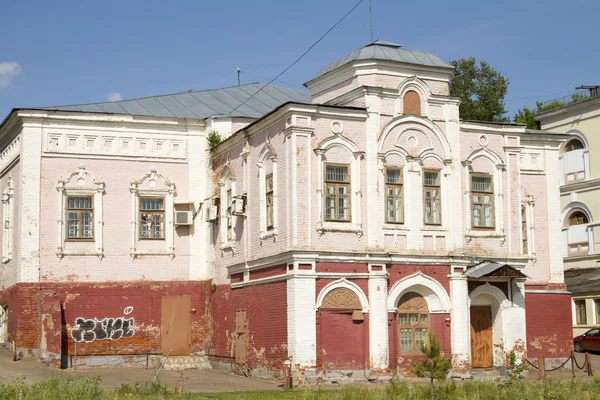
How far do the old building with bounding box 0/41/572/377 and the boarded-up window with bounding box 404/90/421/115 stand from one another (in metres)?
0.10

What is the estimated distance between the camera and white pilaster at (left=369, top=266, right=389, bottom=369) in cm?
2536

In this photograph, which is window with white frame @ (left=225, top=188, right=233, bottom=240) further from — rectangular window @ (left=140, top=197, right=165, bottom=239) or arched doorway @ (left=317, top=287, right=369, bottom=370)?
arched doorway @ (left=317, top=287, right=369, bottom=370)

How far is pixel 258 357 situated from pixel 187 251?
6.04 meters

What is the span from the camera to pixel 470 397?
18.3 m

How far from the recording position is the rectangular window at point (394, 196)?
26609mm

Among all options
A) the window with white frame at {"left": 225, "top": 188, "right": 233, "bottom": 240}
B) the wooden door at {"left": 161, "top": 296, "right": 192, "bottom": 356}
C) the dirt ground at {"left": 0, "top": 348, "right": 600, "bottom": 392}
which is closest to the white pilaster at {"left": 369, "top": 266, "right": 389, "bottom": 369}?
the dirt ground at {"left": 0, "top": 348, "right": 600, "bottom": 392}

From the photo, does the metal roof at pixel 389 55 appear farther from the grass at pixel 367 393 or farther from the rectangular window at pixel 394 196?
the grass at pixel 367 393

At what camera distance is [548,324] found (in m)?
31.8

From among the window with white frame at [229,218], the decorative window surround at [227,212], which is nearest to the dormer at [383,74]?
the decorative window surround at [227,212]

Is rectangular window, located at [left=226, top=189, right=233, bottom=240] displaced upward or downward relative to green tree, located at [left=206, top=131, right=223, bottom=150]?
downward

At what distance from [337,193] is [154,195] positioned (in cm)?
798

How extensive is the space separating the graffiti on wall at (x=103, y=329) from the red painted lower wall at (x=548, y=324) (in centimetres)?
1339

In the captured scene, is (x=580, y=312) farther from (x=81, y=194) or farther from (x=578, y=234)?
(x=81, y=194)

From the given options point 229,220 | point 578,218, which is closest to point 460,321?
point 229,220
